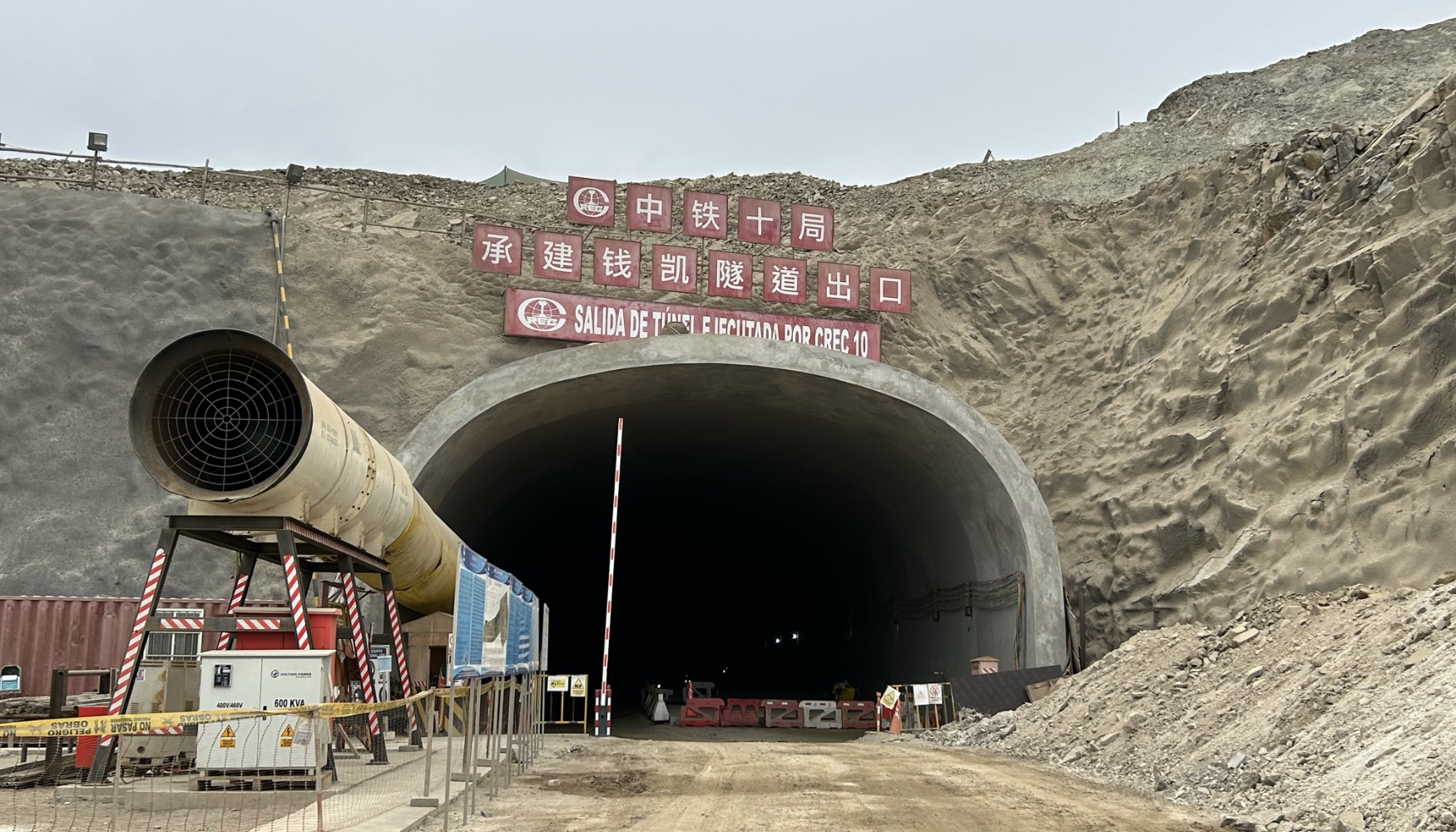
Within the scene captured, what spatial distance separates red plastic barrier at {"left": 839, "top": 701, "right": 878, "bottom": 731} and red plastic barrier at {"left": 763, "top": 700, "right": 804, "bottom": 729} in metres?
0.88

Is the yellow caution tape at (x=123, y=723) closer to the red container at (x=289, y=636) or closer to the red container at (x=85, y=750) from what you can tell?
the red container at (x=289, y=636)

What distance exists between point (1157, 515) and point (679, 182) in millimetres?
19655

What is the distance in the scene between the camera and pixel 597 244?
25.1 metres

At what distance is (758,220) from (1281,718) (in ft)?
55.9

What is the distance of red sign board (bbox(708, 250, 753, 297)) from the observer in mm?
25750

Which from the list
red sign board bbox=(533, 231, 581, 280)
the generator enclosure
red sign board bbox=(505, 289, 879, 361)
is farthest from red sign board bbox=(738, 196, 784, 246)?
the generator enclosure

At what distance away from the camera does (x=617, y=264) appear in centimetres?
2506

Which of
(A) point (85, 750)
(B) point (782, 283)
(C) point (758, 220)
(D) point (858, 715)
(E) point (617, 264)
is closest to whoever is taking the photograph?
(A) point (85, 750)

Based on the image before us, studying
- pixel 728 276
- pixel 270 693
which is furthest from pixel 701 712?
pixel 270 693

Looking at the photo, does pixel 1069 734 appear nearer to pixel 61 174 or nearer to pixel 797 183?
pixel 797 183

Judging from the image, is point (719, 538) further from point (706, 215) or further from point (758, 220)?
point (706, 215)

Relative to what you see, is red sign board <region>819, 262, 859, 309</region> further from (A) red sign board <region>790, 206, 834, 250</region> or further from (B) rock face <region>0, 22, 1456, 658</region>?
(B) rock face <region>0, 22, 1456, 658</region>

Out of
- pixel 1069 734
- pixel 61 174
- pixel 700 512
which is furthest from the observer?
pixel 700 512

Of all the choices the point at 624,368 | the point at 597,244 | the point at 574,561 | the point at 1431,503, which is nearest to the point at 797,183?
the point at 597,244
